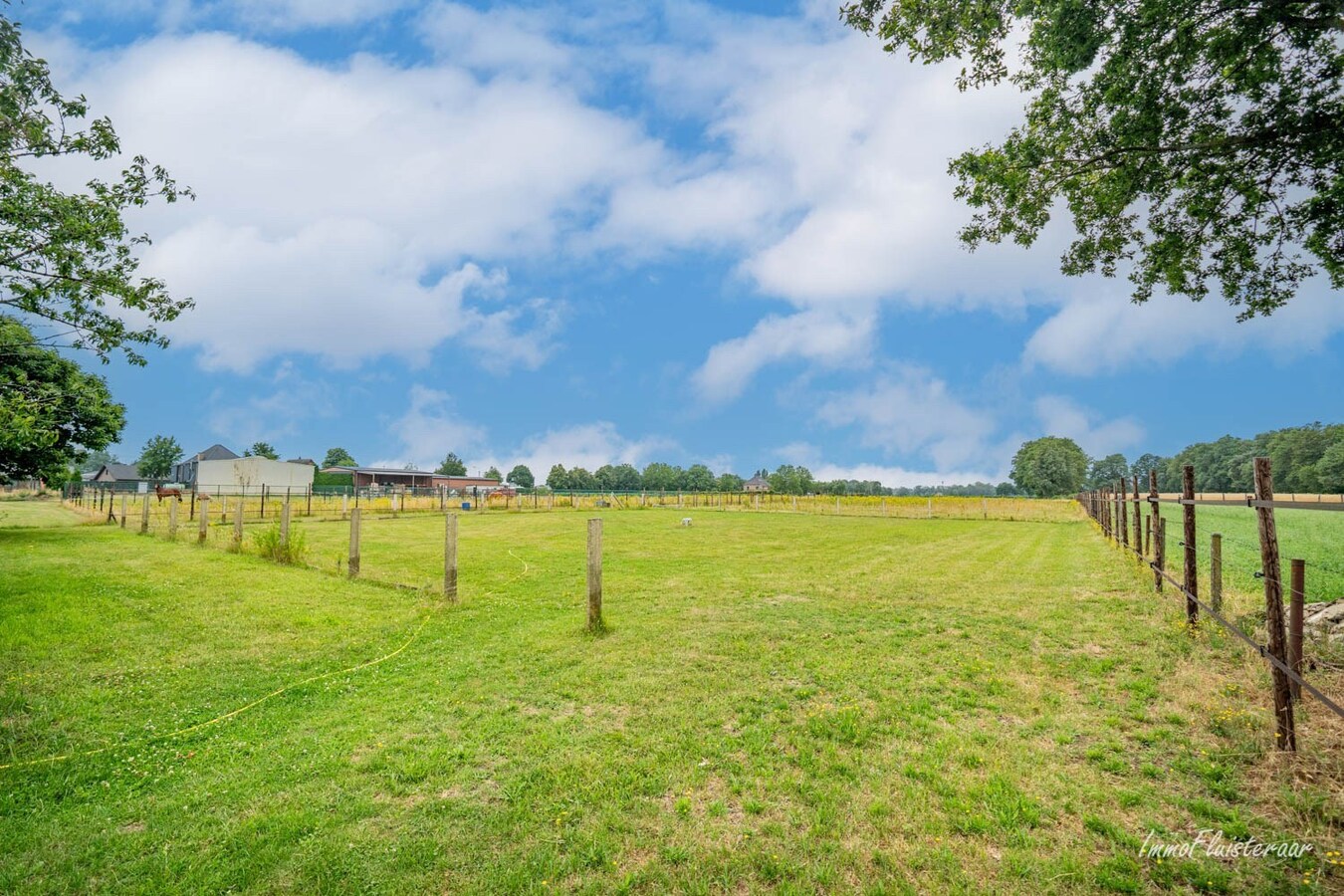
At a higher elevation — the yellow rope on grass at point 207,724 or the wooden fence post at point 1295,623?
the wooden fence post at point 1295,623

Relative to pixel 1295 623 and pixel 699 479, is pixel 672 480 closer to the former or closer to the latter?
pixel 699 479

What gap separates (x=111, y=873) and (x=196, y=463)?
8051cm

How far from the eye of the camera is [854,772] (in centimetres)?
397

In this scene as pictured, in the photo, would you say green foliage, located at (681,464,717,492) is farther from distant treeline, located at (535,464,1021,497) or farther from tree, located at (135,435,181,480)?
tree, located at (135,435,181,480)

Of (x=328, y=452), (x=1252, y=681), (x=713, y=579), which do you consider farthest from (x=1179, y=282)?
(x=328, y=452)

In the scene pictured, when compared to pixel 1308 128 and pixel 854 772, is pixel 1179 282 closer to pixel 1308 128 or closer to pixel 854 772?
pixel 1308 128

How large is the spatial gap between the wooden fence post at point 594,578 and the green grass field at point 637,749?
8.9 inches

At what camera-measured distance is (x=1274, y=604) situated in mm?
4281

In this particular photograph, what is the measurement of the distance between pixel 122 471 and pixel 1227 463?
538 ft

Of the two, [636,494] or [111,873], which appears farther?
[636,494]

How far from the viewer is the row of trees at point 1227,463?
54062 millimetres

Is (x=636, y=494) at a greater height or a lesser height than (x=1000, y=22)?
lesser

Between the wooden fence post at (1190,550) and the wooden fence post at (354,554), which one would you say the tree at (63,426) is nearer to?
the wooden fence post at (354,554)

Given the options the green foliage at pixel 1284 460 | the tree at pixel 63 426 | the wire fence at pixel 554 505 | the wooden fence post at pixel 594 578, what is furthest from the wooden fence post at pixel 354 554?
the green foliage at pixel 1284 460
